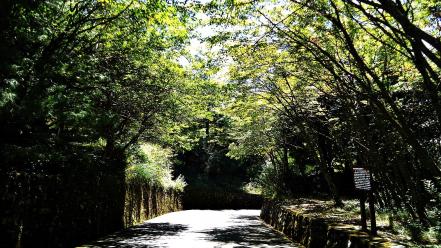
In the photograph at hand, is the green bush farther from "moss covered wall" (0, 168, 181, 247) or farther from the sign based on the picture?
the sign

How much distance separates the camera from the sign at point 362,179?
6.54 m

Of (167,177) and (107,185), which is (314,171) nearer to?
(167,177)

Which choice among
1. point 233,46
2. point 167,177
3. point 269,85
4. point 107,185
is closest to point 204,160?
point 167,177

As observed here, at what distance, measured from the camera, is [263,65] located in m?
11.8

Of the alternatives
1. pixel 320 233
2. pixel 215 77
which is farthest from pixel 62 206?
pixel 215 77

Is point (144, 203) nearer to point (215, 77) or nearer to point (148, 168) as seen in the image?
point (148, 168)

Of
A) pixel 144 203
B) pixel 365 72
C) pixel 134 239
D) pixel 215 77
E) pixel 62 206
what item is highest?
pixel 215 77

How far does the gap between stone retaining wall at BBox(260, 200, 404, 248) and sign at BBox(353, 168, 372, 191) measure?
804mm

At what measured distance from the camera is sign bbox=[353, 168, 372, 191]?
6.54 metres

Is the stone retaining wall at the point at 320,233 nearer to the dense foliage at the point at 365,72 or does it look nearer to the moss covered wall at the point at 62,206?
the dense foliage at the point at 365,72

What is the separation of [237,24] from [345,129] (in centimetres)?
689

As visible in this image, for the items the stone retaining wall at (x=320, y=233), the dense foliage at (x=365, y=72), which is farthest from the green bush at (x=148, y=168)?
the stone retaining wall at (x=320, y=233)

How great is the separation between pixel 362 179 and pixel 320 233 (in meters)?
2.24

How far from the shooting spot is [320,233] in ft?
27.2
